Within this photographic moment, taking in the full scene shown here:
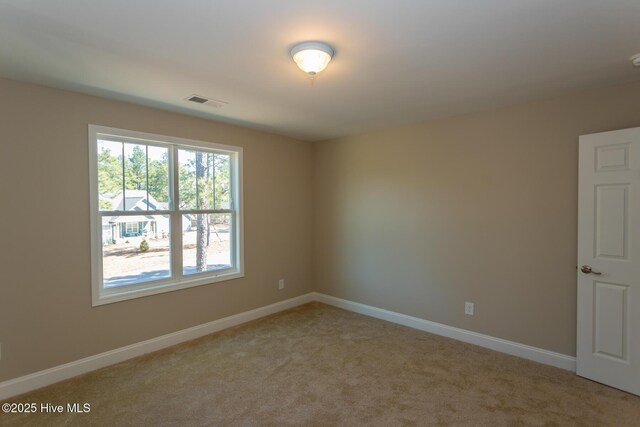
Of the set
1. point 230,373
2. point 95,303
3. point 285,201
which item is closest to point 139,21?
point 95,303

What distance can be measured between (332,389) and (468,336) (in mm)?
1712

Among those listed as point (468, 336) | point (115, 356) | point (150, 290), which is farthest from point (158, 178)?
point (468, 336)

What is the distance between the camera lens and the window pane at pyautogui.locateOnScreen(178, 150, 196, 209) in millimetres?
3529

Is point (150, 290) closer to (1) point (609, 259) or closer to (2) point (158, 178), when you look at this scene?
(2) point (158, 178)

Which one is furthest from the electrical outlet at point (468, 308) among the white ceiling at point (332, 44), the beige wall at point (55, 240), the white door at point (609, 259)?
the beige wall at point (55, 240)

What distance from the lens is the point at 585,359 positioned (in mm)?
2662

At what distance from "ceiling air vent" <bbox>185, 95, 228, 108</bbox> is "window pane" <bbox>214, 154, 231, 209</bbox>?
0.85m

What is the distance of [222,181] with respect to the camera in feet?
12.9

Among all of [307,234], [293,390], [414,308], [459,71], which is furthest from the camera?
[307,234]

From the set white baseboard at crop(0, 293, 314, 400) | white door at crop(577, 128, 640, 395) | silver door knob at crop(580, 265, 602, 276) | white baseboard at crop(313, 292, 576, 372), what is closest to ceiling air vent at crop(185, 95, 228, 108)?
white baseboard at crop(0, 293, 314, 400)

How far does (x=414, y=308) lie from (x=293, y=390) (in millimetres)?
1893

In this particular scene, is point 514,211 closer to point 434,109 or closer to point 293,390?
point 434,109

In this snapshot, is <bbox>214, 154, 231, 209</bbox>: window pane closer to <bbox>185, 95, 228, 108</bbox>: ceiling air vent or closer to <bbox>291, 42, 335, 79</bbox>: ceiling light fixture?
<bbox>185, 95, 228, 108</bbox>: ceiling air vent


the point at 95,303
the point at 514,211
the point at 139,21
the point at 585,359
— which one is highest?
the point at 139,21
